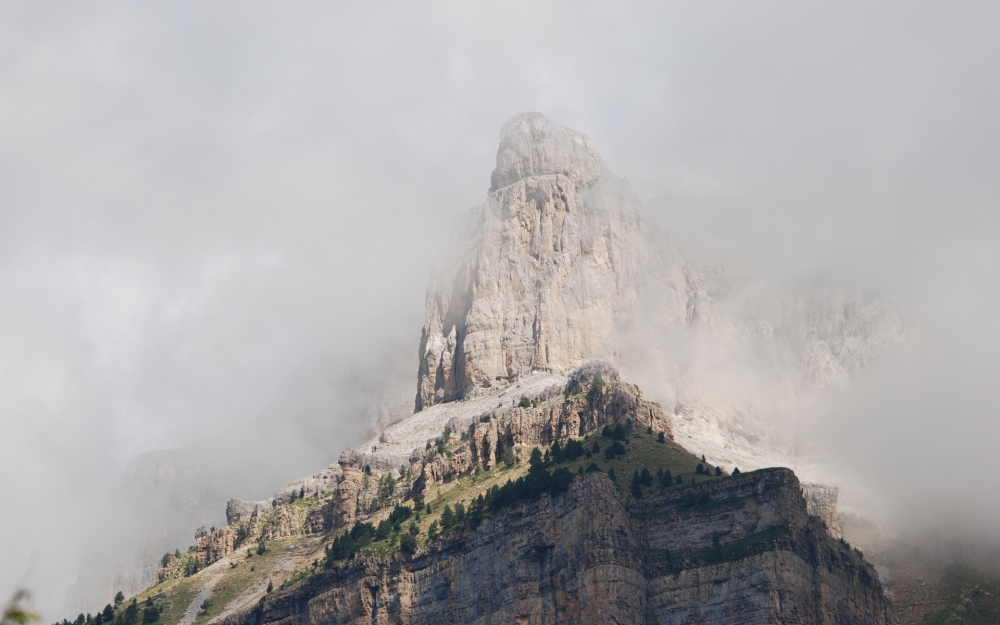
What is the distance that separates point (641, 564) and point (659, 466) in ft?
83.8

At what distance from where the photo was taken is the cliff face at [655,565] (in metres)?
168

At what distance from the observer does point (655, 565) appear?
570 feet

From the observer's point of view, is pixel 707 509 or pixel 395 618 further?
pixel 395 618

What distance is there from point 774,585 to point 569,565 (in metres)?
23.0

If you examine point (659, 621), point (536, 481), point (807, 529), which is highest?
point (536, 481)

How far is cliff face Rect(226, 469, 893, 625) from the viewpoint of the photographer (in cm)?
16775

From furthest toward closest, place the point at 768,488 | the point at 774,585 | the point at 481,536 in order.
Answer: the point at 481,536 → the point at 768,488 → the point at 774,585

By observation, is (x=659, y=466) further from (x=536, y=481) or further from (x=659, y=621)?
(x=659, y=621)

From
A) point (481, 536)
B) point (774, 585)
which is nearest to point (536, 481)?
point (481, 536)

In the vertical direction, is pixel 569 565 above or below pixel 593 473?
below

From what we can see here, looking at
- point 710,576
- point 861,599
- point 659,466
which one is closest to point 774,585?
point 710,576

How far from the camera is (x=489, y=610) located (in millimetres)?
183125

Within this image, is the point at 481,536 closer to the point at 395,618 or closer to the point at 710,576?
the point at 395,618

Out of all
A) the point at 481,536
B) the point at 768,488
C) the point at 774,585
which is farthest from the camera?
the point at 481,536
